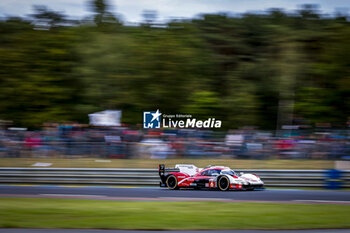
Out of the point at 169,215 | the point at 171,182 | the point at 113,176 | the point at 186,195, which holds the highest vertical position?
the point at 169,215

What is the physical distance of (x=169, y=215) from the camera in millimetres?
8562

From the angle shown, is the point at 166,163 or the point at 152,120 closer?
the point at 166,163

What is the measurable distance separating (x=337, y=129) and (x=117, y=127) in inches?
297

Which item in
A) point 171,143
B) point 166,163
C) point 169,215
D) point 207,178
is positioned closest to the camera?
point 169,215

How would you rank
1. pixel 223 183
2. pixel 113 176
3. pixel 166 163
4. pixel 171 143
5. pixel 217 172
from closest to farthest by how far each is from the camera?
1. pixel 223 183
2. pixel 217 172
3. pixel 166 163
4. pixel 171 143
5. pixel 113 176

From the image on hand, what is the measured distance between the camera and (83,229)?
285 inches

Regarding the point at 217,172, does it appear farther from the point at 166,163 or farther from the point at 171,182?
the point at 166,163

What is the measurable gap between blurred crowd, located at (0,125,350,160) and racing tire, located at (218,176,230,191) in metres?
1.74

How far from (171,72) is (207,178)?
58.7ft

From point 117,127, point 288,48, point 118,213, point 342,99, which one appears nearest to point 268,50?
point 288,48

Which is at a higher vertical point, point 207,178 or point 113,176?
point 207,178

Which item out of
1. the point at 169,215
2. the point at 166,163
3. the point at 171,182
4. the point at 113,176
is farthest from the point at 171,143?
the point at 169,215

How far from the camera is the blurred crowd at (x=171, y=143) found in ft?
48.3

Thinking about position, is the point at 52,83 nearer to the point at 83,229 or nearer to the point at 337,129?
the point at 337,129
